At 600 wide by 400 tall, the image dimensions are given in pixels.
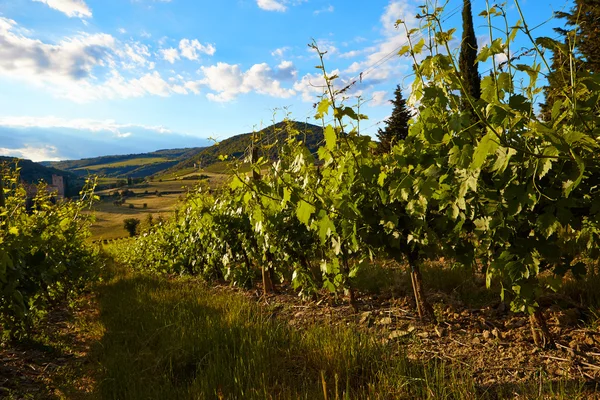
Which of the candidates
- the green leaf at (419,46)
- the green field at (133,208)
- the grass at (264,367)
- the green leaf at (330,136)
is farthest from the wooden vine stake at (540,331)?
the green field at (133,208)

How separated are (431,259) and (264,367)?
1.69 meters

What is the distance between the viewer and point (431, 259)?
3.13 meters

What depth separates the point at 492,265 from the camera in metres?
2.31

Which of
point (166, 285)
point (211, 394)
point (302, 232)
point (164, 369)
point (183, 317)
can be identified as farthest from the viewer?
point (166, 285)

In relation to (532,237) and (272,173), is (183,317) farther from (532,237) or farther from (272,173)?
(532,237)

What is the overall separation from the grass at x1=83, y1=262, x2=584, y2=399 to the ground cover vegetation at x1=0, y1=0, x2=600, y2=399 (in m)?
0.02

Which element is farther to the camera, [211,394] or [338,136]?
[338,136]

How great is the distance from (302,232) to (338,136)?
158 centimetres

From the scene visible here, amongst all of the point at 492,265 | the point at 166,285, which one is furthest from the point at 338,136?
the point at 166,285

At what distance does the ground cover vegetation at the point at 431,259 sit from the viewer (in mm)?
1857

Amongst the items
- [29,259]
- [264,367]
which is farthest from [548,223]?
[29,259]

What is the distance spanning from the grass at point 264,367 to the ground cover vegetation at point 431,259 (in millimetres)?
15

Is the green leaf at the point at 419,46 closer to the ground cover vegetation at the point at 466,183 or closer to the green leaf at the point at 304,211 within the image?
the ground cover vegetation at the point at 466,183

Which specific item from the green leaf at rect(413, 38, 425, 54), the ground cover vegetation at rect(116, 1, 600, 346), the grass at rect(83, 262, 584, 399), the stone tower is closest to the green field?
the stone tower
